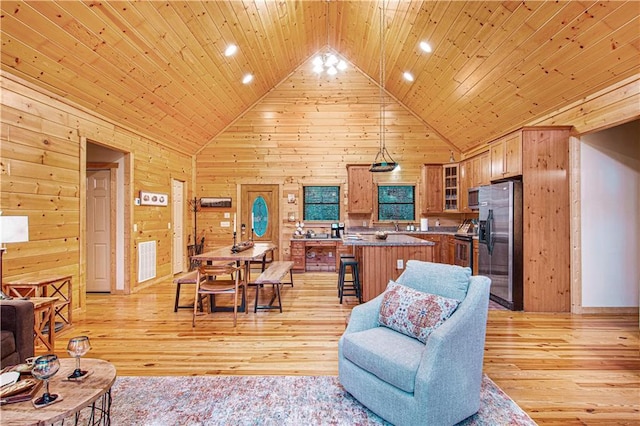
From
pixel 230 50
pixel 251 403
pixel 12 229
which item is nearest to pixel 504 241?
pixel 251 403

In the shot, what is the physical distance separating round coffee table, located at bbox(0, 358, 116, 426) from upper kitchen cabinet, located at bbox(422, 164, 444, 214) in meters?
6.81

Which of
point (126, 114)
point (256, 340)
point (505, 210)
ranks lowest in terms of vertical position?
point (256, 340)

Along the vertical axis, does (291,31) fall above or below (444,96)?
above

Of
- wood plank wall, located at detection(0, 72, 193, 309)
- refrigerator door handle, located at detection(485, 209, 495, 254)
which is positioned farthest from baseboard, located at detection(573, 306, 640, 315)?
wood plank wall, located at detection(0, 72, 193, 309)

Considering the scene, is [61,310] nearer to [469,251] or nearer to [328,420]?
[328,420]

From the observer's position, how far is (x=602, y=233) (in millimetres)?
4176

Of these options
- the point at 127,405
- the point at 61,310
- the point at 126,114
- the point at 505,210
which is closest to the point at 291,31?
the point at 126,114

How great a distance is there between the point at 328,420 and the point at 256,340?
1525mm

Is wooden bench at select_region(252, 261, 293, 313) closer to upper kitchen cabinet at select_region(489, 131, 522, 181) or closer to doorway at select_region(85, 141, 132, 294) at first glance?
doorway at select_region(85, 141, 132, 294)

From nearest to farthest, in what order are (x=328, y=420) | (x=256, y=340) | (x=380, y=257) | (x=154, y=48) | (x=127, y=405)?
1. (x=328, y=420)
2. (x=127, y=405)
3. (x=256, y=340)
4. (x=154, y=48)
5. (x=380, y=257)

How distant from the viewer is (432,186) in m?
7.41

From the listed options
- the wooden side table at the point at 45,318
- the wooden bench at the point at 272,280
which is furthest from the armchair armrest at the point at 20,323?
the wooden bench at the point at 272,280

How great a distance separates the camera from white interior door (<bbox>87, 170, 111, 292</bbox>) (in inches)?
211

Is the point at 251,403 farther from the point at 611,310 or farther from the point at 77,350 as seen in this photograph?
the point at 611,310
